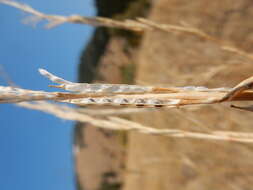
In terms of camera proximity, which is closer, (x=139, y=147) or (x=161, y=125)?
(x=161, y=125)

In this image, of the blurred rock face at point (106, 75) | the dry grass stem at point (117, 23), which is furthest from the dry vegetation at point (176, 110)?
the blurred rock face at point (106, 75)

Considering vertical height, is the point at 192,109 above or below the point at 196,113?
below

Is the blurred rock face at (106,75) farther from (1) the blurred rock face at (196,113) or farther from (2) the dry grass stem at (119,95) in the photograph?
(2) the dry grass stem at (119,95)

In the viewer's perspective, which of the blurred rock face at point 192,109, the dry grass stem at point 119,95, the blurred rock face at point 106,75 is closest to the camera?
the dry grass stem at point 119,95

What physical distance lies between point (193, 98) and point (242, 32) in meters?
0.99

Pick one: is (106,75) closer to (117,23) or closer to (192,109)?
(117,23)

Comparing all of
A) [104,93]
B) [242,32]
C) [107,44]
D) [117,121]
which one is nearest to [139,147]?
[242,32]

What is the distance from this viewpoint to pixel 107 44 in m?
3.98

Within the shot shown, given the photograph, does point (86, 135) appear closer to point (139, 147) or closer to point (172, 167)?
point (139, 147)

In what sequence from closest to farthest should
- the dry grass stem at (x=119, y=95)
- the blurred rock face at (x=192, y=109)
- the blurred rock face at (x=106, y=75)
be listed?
the dry grass stem at (x=119, y=95), the blurred rock face at (x=192, y=109), the blurred rock face at (x=106, y=75)

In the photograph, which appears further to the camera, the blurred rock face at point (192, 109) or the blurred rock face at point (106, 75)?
the blurred rock face at point (106, 75)

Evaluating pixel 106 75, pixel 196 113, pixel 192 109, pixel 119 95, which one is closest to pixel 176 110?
pixel 192 109

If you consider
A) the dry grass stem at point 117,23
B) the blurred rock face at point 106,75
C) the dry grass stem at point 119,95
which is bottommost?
the dry grass stem at point 119,95

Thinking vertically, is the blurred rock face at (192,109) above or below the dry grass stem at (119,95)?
above
